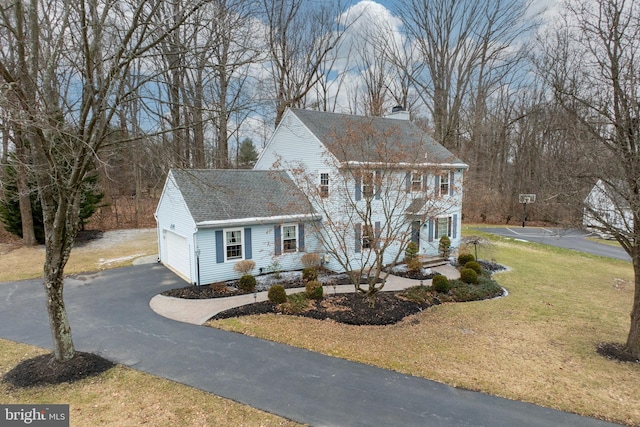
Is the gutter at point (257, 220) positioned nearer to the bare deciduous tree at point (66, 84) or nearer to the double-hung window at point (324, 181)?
the double-hung window at point (324, 181)

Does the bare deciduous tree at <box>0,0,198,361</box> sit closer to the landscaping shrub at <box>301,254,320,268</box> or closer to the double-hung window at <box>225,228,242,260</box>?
the double-hung window at <box>225,228,242,260</box>

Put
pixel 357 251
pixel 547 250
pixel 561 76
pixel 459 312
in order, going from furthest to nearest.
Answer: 1. pixel 547 250
2. pixel 357 251
3. pixel 459 312
4. pixel 561 76

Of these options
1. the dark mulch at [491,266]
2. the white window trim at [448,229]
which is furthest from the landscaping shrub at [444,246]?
the dark mulch at [491,266]

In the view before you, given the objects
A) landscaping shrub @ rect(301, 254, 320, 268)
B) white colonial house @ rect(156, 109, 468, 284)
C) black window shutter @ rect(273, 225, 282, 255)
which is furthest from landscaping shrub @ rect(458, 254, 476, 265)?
black window shutter @ rect(273, 225, 282, 255)

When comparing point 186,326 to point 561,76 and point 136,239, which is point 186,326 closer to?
point 561,76

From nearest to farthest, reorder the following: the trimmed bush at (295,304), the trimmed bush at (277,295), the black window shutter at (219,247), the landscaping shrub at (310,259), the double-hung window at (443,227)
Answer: the trimmed bush at (295,304)
the trimmed bush at (277,295)
the black window shutter at (219,247)
the landscaping shrub at (310,259)
the double-hung window at (443,227)

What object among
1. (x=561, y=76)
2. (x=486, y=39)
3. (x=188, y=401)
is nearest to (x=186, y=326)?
(x=188, y=401)
